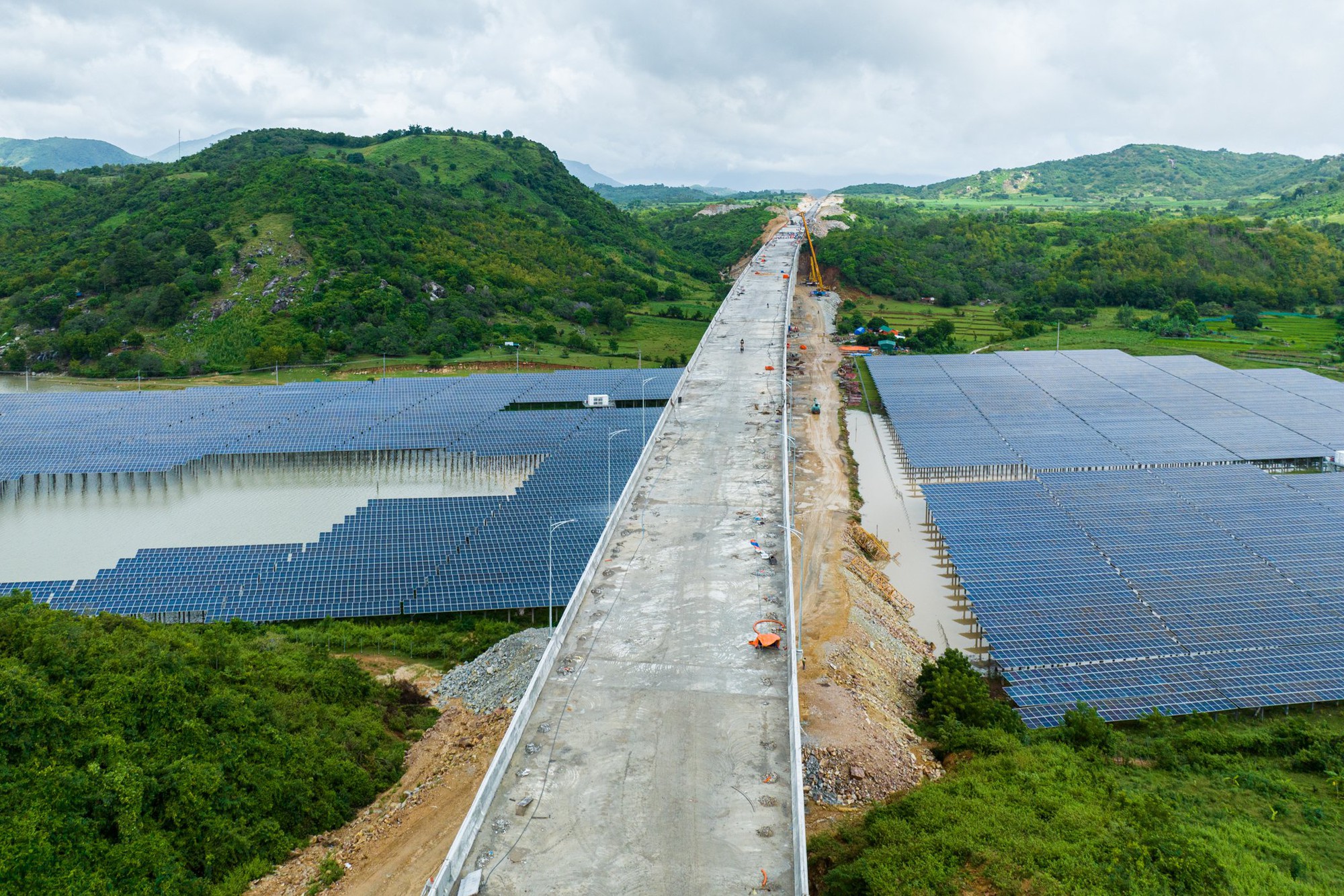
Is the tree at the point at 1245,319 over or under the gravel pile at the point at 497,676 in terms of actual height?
over

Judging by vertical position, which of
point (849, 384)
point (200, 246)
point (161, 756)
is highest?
point (200, 246)

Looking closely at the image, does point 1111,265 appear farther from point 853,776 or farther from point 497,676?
point 497,676

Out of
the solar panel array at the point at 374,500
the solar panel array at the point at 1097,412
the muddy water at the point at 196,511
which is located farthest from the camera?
the solar panel array at the point at 1097,412

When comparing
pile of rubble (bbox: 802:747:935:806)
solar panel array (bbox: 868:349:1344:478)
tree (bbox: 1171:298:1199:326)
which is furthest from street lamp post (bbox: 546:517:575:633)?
tree (bbox: 1171:298:1199:326)

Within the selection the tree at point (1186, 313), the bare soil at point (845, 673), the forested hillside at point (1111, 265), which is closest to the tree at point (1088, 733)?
the bare soil at point (845, 673)

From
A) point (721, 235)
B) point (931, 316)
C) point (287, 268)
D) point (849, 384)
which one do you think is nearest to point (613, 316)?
point (849, 384)

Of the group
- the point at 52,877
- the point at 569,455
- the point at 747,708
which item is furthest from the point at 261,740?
the point at 569,455

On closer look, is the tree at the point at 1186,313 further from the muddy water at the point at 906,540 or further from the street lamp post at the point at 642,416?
the street lamp post at the point at 642,416

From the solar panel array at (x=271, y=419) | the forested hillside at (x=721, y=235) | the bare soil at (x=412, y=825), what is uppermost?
the forested hillside at (x=721, y=235)
